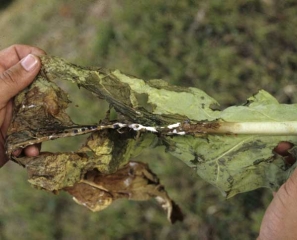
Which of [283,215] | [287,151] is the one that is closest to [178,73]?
[287,151]

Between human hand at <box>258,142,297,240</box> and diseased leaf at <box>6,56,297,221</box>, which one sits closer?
human hand at <box>258,142,297,240</box>

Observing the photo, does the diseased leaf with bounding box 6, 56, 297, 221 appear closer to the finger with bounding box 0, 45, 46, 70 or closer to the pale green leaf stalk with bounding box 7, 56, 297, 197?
the pale green leaf stalk with bounding box 7, 56, 297, 197

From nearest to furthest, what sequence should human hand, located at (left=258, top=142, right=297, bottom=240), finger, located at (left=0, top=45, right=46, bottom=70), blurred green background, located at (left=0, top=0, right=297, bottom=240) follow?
human hand, located at (left=258, top=142, right=297, bottom=240) → finger, located at (left=0, top=45, right=46, bottom=70) → blurred green background, located at (left=0, top=0, right=297, bottom=240)

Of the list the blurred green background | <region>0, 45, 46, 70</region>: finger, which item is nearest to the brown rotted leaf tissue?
<region>0, 45, 46, 70</region>: finger

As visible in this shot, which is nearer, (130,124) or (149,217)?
(130,124)

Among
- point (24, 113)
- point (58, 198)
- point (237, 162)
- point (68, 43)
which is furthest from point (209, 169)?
point (68, 43)

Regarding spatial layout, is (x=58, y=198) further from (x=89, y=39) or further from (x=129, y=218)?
(x=89, y=39)

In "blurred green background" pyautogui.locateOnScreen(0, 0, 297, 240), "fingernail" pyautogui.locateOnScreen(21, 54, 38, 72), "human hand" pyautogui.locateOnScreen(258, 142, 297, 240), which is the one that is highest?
"fingernail" pyautogui.locateOnScreen(21, 54, 38, 72)

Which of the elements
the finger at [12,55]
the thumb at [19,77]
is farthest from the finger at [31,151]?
the finger at [12,55]
